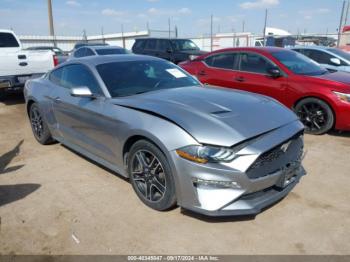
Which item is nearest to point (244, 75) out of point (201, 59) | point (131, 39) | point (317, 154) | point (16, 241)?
point (201, 59)

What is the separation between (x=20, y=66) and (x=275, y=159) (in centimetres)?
748

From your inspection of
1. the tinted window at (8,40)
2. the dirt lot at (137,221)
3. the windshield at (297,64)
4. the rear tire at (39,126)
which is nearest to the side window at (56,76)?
the rear tire at (39,126)

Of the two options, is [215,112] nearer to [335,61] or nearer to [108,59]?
[108,59]

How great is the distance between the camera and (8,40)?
937cm

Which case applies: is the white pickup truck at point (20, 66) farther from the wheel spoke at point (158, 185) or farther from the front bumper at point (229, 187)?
the front bumper at point (229, 187)

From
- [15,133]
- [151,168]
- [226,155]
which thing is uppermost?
[226,155]

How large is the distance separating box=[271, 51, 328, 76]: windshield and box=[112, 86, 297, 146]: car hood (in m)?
2.82

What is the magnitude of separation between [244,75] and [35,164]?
170 inches

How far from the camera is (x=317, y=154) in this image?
463 centimetres

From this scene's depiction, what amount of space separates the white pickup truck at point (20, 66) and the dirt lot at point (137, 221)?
449 cm

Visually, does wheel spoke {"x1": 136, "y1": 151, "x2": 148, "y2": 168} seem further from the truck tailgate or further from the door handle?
the truck tailgate

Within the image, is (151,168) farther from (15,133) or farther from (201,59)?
(201,59)

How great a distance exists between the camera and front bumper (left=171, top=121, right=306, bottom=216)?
101 inches

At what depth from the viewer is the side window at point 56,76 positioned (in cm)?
472
